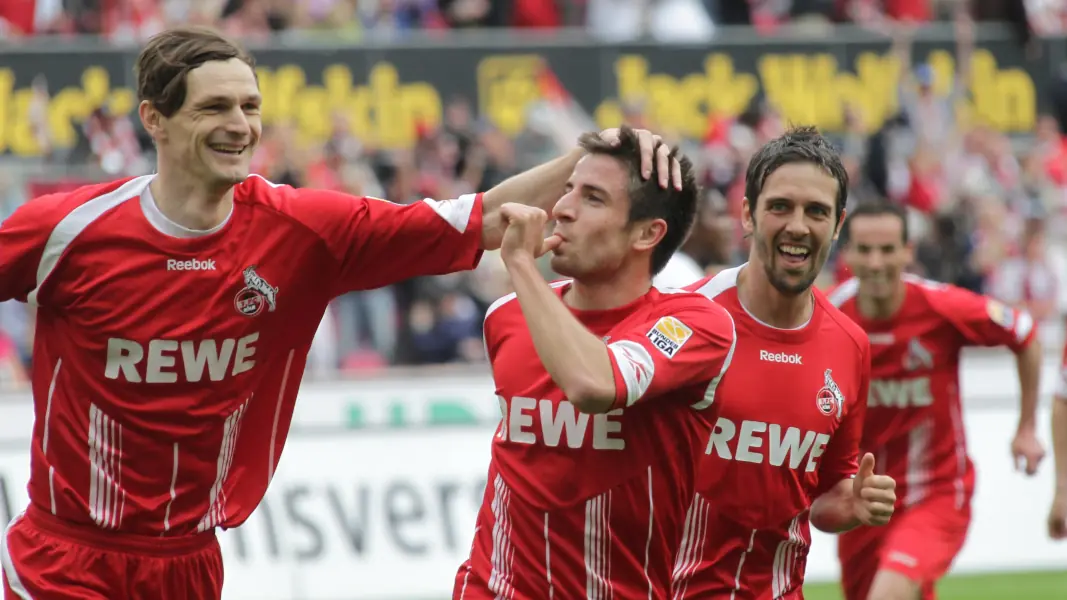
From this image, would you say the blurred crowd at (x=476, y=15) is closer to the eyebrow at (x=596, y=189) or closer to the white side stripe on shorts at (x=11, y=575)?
the white side stripe on shorts at (x=11, y=575)

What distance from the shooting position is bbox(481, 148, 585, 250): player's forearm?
5.79 metres

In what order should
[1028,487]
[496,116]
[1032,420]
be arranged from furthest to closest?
[496,116], [1028,487], [1032,420]

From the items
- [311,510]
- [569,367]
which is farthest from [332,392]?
[569,367]

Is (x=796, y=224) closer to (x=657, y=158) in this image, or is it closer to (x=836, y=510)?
(x=657, y=158)

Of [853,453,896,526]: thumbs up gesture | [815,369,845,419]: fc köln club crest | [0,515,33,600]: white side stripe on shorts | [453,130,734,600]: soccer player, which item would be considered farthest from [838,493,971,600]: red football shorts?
[0,515,33,600]: white side stripe on shorts

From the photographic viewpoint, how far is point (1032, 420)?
28.6ft

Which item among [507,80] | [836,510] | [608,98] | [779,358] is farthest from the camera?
[608,98]

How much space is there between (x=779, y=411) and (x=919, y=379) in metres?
2.46

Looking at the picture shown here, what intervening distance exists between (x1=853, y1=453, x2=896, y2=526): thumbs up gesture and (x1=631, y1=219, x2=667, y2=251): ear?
1058 millimetres

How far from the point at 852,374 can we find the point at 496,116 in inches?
469

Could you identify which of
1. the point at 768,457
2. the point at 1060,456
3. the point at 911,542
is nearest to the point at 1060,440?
the point at 1060,456

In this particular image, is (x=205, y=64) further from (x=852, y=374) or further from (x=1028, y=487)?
(x=1028, y=487)

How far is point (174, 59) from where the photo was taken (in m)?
5.57

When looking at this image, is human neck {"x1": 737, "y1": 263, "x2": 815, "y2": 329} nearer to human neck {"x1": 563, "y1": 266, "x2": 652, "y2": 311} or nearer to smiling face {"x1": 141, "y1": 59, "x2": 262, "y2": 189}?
human neck {"x1": 563, "y1": 266, "x2": 652, "y2": 311}
